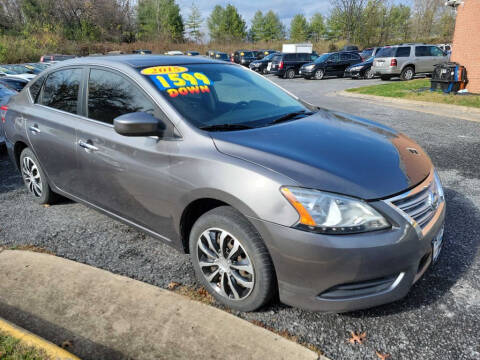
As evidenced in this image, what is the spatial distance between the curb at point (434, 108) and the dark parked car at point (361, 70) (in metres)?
8.95

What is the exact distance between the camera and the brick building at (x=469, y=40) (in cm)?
1159

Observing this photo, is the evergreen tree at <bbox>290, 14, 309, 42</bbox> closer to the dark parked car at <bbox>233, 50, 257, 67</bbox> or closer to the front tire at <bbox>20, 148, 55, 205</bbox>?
the dark parked car at <bbox>233, 50, 257, 67</bbox>

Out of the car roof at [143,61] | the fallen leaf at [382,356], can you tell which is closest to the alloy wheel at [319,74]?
the car roof at [143,61]

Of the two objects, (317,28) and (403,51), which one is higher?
(317,28)

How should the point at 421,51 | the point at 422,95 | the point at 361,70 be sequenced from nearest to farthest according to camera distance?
the point at 422,95 → the point at 421,51 → the point at 361,70

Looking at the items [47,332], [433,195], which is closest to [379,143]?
[433,195]

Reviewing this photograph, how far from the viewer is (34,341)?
83.1 inches

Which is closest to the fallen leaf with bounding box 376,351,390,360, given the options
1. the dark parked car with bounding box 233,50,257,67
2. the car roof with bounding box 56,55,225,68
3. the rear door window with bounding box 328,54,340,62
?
the car roof with bounding box 56,55,225,68

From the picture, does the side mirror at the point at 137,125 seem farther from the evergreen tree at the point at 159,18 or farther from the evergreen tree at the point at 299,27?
the evergreen tree at the point at 299,27

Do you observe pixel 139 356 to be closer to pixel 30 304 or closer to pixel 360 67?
pixel 30 304

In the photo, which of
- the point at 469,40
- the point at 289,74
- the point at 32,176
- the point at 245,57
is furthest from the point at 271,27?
the point at 32,176

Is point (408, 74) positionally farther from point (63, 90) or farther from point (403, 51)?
point (63, 90)

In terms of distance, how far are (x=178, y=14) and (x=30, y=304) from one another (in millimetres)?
77569

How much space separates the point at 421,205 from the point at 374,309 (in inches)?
30.3
